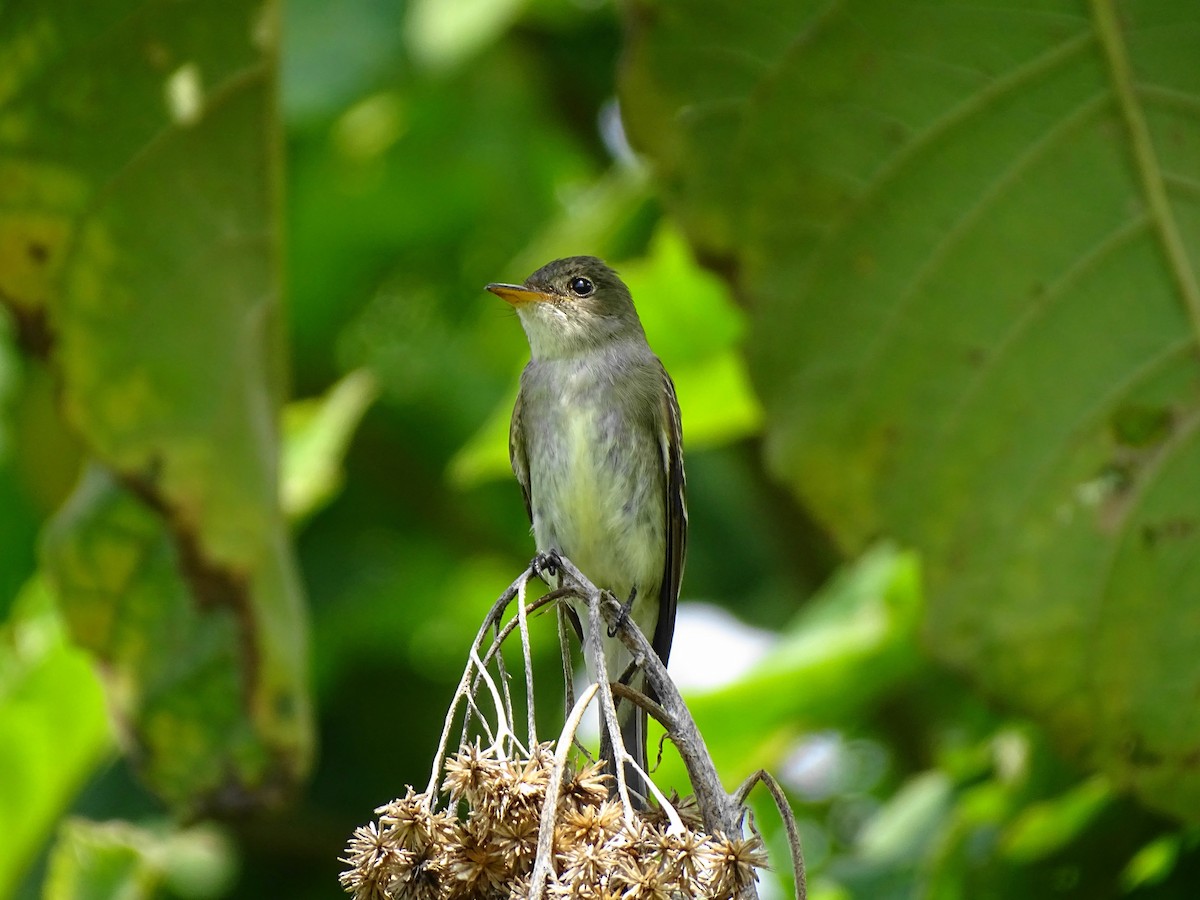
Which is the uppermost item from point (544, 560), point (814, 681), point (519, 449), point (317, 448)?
point (317, 448)

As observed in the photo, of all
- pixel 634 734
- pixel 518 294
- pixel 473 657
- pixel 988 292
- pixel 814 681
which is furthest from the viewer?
pixel 518 294

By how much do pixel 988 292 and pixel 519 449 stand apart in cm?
142

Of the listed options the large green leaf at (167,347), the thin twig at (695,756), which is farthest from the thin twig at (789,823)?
the large green leaf at (167,347)

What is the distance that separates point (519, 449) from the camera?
13.8ft

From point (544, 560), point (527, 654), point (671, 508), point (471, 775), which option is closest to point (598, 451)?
point (671, 508)

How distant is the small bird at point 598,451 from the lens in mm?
4012

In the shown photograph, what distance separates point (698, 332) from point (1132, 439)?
1.64 metres

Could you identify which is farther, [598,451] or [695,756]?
[598,451]

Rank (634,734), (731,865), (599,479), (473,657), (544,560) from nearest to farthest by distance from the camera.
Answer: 1. (731,865)
2. (473,657)
3. (544,560)
4. (634,734)
5. (599,479)

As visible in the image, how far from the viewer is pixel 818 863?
4.28 meters

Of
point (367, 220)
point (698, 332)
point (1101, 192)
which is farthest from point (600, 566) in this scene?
point (367, 220)

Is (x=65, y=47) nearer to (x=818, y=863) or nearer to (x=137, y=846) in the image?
(x=137, y=846)

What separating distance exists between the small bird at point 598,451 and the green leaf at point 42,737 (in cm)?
126

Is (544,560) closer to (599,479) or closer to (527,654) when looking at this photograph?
(527,654)
